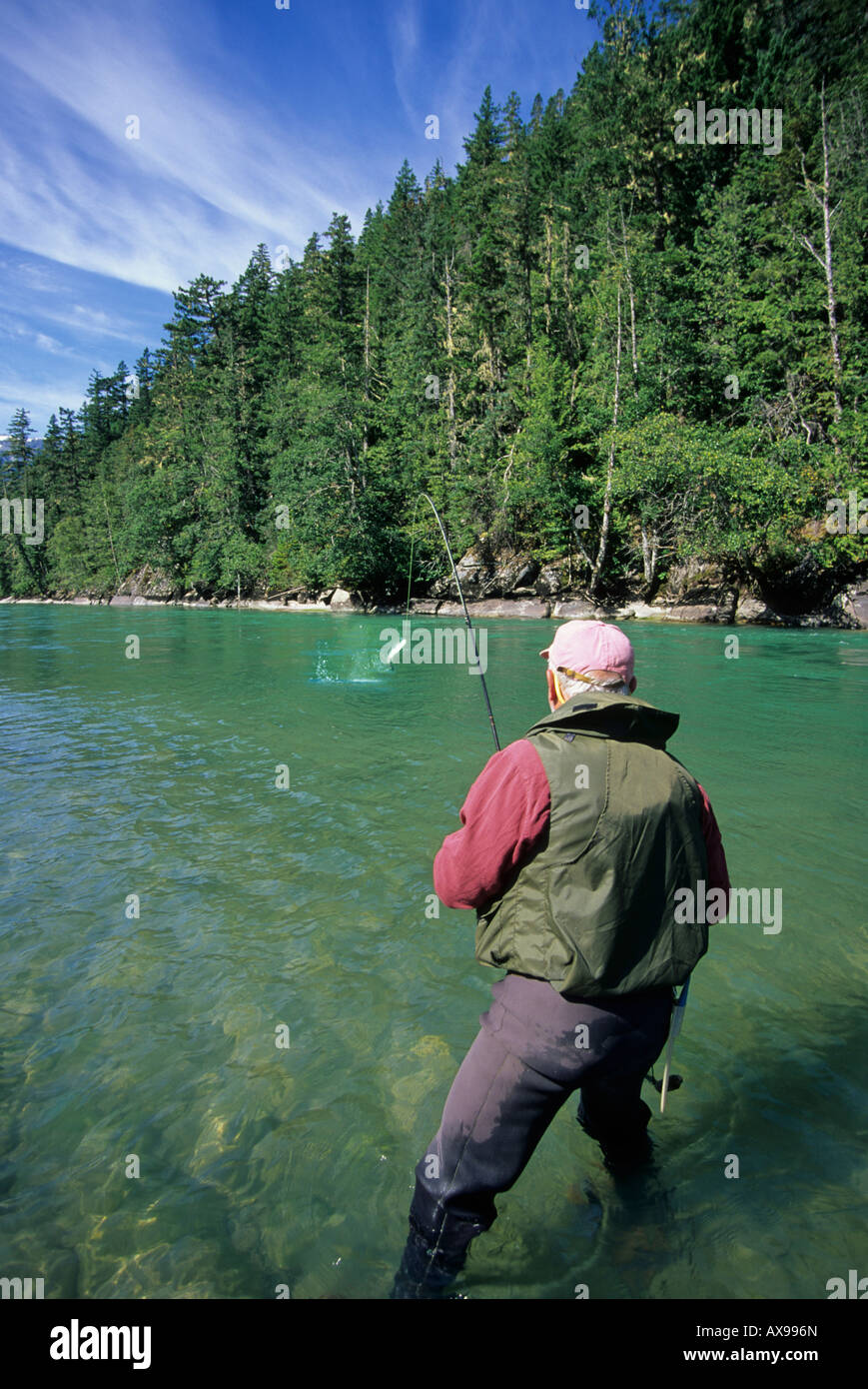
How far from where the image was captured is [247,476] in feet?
194

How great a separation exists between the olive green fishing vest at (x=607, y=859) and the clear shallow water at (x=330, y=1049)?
1.42 m

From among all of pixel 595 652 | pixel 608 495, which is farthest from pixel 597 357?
pixel 595 652

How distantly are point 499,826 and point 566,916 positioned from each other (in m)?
0.35

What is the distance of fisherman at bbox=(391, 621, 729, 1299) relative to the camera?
2.09 m

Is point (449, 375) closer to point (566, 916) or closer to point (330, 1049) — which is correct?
point (330, 1049)

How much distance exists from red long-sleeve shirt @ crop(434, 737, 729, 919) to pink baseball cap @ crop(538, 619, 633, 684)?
1.30ft

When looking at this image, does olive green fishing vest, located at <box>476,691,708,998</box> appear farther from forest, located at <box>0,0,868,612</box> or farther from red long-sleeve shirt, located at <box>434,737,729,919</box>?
forest, located at <box>0,0,868,612</box>

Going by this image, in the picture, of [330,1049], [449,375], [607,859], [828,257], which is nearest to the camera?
[607,859]

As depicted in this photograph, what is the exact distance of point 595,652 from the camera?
2.39 metres

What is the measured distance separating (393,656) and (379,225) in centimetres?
6386

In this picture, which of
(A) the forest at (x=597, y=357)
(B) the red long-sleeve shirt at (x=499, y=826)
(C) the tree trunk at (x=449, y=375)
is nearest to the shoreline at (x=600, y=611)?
(A) the forest at (x=597, y=357)

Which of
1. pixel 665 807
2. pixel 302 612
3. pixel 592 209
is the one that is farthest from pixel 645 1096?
pixel 592 209

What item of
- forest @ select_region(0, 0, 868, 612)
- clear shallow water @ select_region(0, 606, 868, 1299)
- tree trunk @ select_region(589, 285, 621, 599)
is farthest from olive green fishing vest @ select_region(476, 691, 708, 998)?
tree trunk @ select_region(589, 285, 621, 599)

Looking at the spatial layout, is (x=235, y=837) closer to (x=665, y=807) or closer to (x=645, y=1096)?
(x=645, y=1096)
